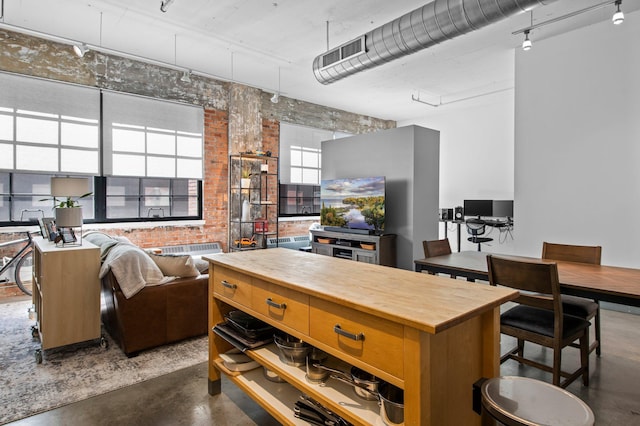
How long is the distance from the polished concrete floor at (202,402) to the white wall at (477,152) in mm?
4626

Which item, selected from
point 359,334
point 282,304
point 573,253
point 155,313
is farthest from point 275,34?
point 359,334

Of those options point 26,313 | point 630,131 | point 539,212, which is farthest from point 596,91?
point 26,313

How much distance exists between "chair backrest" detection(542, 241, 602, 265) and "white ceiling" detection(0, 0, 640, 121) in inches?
103

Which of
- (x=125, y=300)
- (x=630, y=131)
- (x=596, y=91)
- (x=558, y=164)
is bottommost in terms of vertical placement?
(x=125, y=300)

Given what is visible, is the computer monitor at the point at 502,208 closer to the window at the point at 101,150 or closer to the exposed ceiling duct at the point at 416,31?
the exposed ceiling duct at the point at 416,31

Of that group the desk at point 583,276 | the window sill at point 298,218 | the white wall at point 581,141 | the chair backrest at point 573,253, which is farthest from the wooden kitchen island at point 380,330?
A: the window sill at point 298,218

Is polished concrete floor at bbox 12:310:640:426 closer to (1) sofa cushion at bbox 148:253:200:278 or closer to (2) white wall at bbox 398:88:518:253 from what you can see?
(1) sofa cushion at bbox 148:253:200:278

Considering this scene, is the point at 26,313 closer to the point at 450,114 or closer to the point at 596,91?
the point at 596,91

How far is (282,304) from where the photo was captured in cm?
177

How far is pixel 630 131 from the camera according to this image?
400 cm

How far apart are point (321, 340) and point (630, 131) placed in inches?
176

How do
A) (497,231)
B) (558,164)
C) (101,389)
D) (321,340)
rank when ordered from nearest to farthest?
(321,340)
(101,389)
(558,164)
(497,231)

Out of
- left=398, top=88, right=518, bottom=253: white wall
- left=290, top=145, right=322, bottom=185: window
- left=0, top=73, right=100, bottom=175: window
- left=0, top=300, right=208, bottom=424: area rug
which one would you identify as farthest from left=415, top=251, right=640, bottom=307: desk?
left=0, top=73, right=100, bottom=175: window

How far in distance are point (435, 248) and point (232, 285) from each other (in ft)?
6.78
